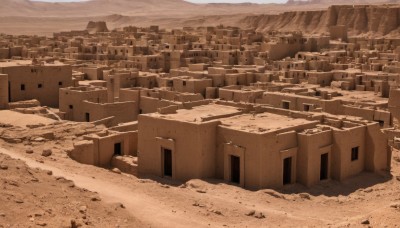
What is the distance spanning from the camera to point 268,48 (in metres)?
53.1

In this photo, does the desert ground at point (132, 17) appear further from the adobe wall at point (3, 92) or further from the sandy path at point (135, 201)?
the sandy path at point (135, 201)

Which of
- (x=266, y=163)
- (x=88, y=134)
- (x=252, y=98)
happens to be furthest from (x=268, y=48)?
(x=266, y=163)

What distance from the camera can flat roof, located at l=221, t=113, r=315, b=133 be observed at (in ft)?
64.0

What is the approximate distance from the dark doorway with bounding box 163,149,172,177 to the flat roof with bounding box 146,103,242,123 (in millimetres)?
1107

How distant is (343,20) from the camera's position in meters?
93.5

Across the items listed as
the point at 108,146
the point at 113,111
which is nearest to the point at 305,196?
the point at 108,146

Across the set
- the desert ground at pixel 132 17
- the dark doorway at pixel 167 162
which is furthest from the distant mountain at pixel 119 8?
the dark doorway at pixel 167 162

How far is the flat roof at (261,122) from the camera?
19.5 metres

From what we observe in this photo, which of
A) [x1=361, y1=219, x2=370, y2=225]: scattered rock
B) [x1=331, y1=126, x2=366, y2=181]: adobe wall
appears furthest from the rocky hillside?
[x1=361, y1=219, x2=370, y2=225]: scattered rock

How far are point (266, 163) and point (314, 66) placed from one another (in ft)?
90.1

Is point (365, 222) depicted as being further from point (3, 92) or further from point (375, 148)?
point (3, 92)

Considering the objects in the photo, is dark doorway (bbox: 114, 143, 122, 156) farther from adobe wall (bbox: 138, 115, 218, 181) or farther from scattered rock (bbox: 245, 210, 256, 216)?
scattered rock (bbox: 245, 210, 256, 216)

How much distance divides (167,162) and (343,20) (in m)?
77.9

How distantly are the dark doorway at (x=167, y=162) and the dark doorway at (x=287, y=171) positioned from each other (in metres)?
3.69
